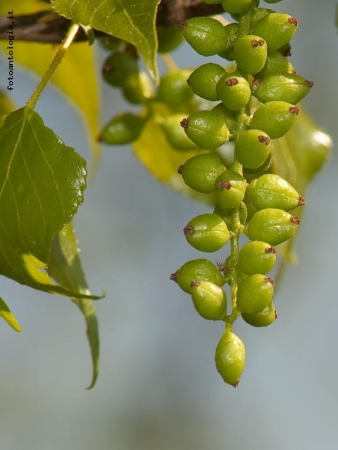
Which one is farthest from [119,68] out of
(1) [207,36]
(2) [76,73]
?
(1) [207,36]

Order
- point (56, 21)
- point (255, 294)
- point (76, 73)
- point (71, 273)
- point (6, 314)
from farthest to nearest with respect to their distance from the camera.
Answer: point (76, 73) → point (56, 21) → point (71, 273) → point (6, 314) → point (255, 294)

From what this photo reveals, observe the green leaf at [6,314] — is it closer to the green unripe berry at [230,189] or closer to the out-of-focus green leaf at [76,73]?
the green unripe berry at [230,189]

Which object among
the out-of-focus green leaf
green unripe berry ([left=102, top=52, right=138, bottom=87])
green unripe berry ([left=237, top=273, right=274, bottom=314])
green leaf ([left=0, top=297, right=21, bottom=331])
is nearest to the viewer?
green unripe berry ([left=237, top=273, right=274, bottom=314])

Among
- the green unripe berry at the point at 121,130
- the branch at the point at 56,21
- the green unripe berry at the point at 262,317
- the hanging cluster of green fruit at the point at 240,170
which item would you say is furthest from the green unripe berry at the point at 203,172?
the green unripe berry at the point at 121,130

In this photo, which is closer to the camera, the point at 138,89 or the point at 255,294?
the point at 255,294

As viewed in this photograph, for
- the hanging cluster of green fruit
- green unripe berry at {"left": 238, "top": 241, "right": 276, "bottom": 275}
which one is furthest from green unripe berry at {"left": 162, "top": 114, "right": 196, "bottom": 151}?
green unripe berry at {"left": 238, "top": 241, "right": 276, "bottom": 275}

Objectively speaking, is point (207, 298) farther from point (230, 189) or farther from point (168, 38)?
point (168, 38)

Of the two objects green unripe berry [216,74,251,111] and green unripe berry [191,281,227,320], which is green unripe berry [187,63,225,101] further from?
green unripe berry [191,281,227,320]
